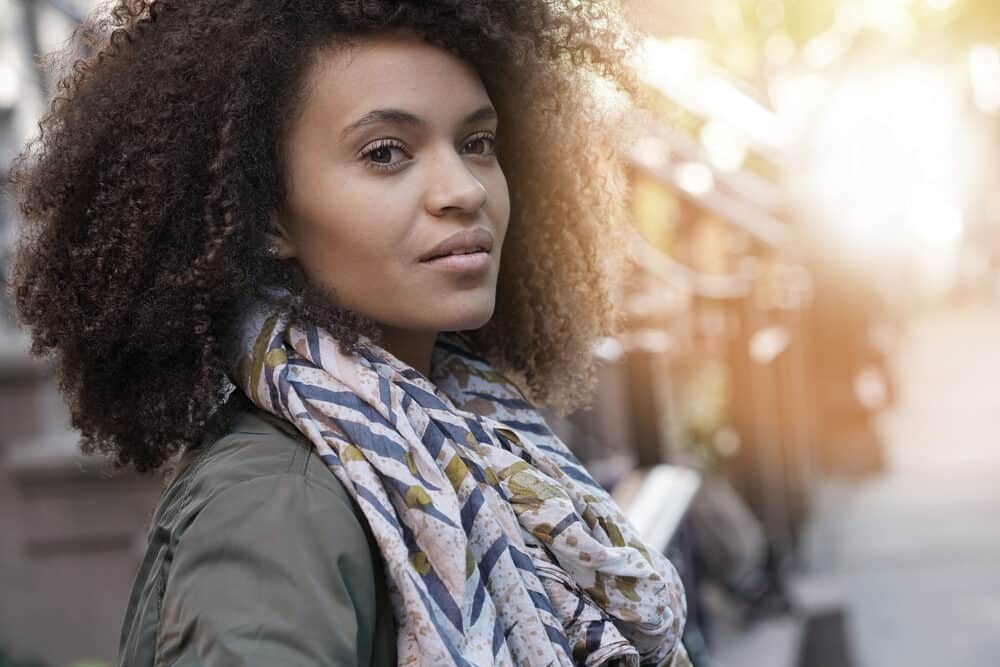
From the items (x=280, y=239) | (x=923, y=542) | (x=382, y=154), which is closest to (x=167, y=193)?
(x=280, y=239)

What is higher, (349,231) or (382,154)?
(382,154)

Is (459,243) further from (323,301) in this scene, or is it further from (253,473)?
(253,473)

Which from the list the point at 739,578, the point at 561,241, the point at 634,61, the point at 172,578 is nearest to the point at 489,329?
the point at 561,241

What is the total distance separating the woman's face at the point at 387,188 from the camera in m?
1.81

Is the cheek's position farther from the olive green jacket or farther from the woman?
the olive green jacket

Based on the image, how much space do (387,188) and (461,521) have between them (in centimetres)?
47

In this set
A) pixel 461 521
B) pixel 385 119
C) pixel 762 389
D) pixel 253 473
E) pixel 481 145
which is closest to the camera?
pixel 253 473

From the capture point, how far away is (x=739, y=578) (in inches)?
235

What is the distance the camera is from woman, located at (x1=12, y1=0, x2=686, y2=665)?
1604 mm

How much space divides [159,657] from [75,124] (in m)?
0.83

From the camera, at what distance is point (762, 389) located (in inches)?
259

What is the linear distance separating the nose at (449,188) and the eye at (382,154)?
0.16 ft

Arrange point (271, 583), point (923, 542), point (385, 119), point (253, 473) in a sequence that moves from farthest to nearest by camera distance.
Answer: point (923, 542) → point (385, 119) → point (253, 473) → point (271, 583)

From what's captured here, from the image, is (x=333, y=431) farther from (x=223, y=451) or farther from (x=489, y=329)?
(x=489, y=329)
